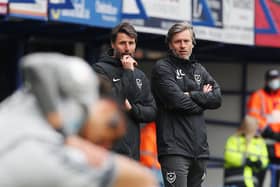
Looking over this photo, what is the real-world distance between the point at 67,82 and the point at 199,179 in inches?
175

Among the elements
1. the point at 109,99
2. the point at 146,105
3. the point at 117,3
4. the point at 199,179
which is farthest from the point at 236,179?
the point at 109,99

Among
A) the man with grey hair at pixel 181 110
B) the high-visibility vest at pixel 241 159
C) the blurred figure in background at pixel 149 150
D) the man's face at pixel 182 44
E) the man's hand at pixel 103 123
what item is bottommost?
the high-visibility vest at pixel 241 159

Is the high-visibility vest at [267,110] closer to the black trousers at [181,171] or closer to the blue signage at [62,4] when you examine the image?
the blue signage at [62,4]

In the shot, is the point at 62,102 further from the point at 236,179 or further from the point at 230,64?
the point at 230,64

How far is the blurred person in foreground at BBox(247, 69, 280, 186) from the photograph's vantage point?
10352 millimetres

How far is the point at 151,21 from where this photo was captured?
883cm

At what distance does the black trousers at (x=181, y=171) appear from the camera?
6.01 metres

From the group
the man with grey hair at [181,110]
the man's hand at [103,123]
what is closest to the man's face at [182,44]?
the man with grey hair at [181,110]

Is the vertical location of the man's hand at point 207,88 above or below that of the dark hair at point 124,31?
below

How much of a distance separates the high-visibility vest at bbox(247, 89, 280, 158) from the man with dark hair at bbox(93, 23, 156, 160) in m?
4.89

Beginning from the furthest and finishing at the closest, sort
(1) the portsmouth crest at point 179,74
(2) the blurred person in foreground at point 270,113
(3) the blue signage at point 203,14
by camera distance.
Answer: (2) the blurred person in foreground at point 270,113, (3) the blue signage at point 203,14, (1) the portsmouth crest at point 179,74

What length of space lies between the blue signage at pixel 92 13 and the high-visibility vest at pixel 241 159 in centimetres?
223

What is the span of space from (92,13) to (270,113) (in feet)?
11.0

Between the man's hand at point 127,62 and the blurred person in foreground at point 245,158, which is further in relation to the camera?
the blurred person in foreground at point 245,158
